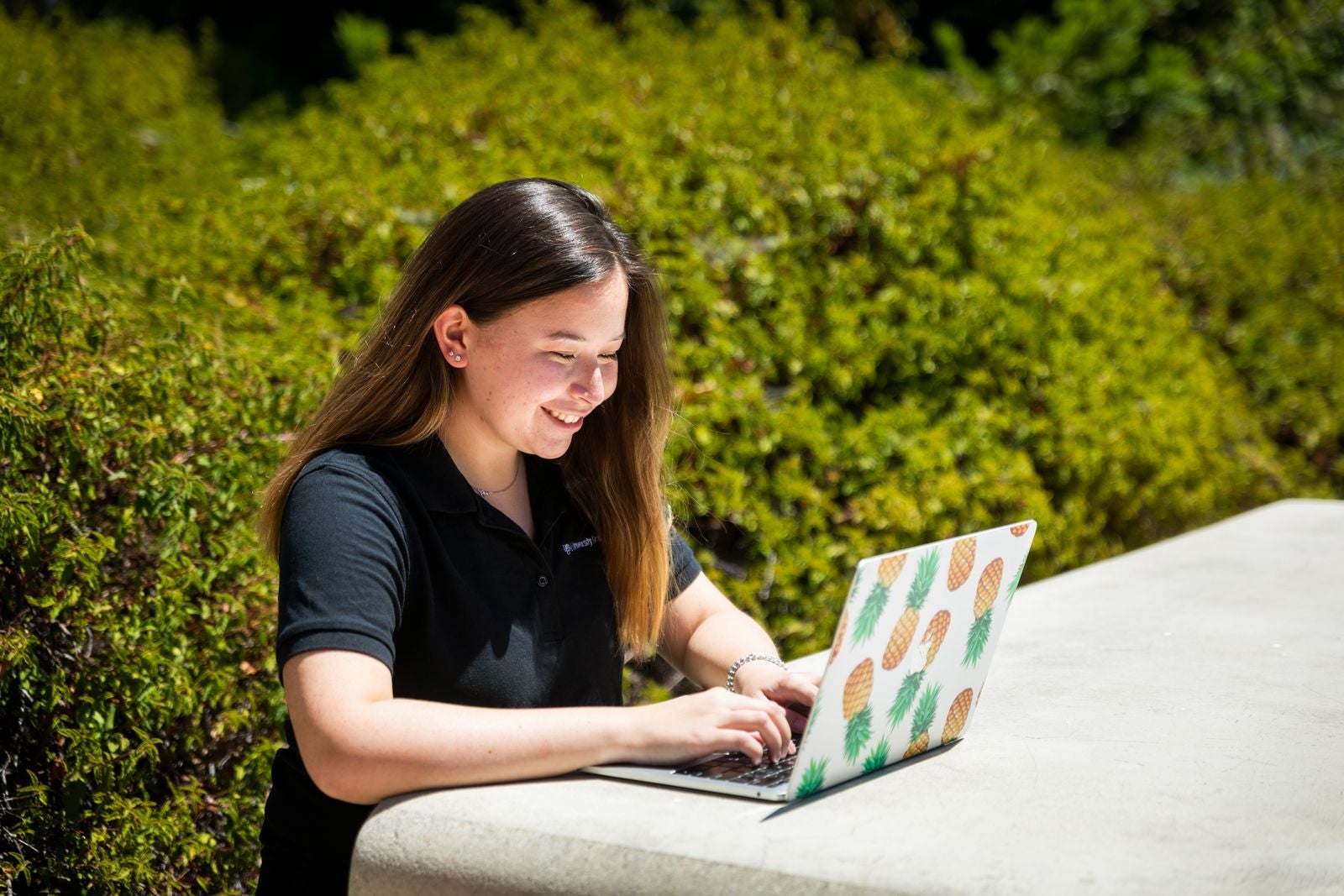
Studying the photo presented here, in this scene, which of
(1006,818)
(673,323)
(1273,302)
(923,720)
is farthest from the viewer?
(1273,302)

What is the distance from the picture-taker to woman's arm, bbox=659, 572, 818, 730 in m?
2.07

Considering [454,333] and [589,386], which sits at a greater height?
[454,333]

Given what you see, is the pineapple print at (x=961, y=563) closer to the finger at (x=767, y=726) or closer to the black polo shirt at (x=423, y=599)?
the finger at (x=767, y=726)

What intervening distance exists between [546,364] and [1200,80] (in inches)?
323

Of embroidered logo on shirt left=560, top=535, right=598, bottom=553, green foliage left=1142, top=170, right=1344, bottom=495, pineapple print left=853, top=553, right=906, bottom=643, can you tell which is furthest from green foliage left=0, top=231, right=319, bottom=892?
green foliage left=1142, top=170, right=1344, bottom=495

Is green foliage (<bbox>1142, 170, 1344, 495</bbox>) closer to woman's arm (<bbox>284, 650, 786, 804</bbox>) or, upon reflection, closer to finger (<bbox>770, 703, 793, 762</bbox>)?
finger (<bbox>770, 703, 793, 762</bbox>)

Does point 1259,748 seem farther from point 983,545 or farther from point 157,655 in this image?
point 157,655

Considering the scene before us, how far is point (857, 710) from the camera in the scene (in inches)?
67.3

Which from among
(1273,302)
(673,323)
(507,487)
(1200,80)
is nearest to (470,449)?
(507,487)

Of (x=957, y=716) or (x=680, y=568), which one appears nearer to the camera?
(x=957, y=716)

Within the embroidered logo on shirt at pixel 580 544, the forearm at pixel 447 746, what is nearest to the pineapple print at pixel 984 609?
the forearm at pixel 447 746

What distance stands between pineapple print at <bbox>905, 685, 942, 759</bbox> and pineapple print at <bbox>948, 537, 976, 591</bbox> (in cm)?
16

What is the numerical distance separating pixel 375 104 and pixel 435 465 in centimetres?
321

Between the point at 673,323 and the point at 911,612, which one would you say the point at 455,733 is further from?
the point at 673,323
